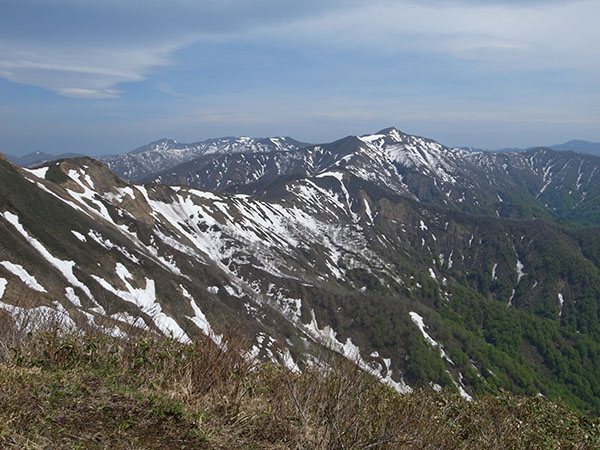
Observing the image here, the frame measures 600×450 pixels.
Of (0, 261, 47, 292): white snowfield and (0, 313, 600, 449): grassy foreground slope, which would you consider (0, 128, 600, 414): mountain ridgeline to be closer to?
(0, 261, 47, 292): white snowfield

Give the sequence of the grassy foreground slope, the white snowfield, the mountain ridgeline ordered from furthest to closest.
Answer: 1. the mountain ridgeline
2. the white snowfield
3. the grassy foreground slope

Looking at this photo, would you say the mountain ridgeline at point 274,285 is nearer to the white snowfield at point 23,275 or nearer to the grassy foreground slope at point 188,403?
the white snowfield at point 23,275

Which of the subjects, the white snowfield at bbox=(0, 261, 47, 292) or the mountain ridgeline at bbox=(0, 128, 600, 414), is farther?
the mountain ridgeline at bbox=(0, 128, 600, 414)

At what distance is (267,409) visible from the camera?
6520 mm

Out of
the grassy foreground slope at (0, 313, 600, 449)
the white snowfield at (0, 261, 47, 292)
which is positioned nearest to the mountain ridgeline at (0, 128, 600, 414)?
the white snowfield at (0, 261, 47, 292)

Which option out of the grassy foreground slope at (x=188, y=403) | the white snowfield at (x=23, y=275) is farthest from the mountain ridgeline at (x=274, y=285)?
the grassy foreground slope at (x=188, y=403)

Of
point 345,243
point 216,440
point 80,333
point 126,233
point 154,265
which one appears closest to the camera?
point 216,440

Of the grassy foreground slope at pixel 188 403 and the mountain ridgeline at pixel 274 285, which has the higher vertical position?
the grassy foreground slope at pixel 188 403

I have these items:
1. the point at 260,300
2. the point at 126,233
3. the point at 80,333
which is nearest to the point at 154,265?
the point at 126,233

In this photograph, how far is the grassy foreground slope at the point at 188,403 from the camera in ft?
17.3

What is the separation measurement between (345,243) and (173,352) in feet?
580

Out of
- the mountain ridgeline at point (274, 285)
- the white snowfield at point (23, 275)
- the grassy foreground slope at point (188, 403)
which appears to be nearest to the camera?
the grassy foreground slope at point (188, 403)

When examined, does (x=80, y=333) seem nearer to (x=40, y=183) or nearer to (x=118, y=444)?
(x=118, y=444)

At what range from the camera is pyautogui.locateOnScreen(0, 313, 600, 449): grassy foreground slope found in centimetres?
527
